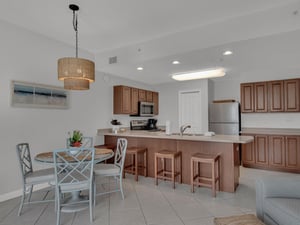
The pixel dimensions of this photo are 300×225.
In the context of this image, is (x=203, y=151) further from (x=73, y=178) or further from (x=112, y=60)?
(x=112, y=60)

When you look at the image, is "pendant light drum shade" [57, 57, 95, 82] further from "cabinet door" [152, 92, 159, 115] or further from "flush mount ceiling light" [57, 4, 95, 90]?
"cabinet door" [152, 92, 159, 115]

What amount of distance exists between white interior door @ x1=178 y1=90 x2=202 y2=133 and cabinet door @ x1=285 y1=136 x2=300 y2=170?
87.4 inches

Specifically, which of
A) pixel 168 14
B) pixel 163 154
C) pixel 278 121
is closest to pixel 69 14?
pixel 168 14

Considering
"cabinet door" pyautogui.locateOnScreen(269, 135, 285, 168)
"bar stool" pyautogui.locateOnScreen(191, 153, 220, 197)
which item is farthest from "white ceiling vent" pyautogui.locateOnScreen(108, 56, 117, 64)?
"cabinet door" pyautogui.locateOnScreen(269, 135, 285, 168)

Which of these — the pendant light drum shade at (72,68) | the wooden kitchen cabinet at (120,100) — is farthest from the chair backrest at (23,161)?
the wooden kitchen cabinet at (120,100)

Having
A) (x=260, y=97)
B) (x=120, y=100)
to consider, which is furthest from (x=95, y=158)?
(x=260, y=97)

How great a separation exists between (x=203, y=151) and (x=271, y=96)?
105 inches

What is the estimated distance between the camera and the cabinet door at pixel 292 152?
407cm

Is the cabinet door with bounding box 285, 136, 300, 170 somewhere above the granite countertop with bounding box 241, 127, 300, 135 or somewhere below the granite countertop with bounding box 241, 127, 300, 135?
below

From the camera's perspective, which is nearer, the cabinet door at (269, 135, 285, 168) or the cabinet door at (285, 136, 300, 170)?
the cabinet door at (285, 136, 300, 170)

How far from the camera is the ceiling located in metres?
2.52

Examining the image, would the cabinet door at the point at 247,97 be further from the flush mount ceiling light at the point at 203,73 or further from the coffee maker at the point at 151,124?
the coffee maker at the point at 151,124

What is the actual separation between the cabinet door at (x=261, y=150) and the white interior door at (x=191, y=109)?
1.65 m

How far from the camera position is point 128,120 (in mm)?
5672
